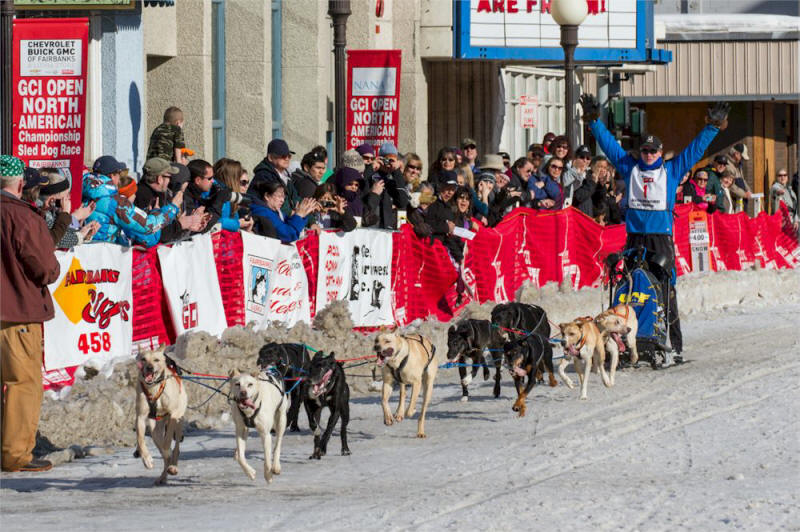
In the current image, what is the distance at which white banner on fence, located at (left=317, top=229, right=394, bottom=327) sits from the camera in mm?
14984

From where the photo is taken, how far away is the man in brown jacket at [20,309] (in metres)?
10.2

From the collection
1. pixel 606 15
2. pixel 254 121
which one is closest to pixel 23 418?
pixel 254 121

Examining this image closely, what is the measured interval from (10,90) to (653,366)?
6184 millimetres

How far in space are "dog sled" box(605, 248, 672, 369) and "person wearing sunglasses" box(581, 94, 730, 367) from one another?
0.30 feet

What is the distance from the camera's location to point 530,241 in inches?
752

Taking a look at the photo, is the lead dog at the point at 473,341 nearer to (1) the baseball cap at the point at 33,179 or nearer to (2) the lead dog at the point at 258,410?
(2) the lead dog at the point at 258,410

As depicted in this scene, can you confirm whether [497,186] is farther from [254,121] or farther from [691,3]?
[691,3]

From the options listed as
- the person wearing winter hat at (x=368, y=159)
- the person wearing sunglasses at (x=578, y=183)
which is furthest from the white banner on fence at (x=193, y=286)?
the person wearing sunglasses at (x=578, y=183)

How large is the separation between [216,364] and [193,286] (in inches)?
25.2

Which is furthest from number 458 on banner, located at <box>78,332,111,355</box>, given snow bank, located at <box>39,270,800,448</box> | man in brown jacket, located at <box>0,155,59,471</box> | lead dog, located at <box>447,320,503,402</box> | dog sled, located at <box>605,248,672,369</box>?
dog sled, located at <box>605,248,672,369</box>

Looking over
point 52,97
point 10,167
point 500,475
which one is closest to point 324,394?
point 500,475

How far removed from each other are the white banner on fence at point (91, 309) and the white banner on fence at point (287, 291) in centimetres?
184

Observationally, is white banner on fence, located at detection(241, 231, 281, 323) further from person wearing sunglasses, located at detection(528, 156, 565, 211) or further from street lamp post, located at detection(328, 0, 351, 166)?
person wearing sunglasses, located at detection(528, 156, 565, 211)

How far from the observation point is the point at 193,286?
12852mm
